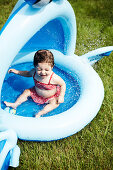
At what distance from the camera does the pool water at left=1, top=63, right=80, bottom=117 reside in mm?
2262

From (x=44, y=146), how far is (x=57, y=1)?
118 cm

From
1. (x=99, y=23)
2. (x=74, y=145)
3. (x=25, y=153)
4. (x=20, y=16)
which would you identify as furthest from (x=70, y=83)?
(x=99, y=23)

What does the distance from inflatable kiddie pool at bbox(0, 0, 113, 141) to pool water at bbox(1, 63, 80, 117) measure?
0.04m

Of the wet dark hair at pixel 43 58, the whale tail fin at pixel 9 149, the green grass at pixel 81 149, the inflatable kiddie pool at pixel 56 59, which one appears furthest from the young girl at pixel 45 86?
the whale tail fin at pixel 9 149

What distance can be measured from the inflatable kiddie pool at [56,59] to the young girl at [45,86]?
0.16 meters

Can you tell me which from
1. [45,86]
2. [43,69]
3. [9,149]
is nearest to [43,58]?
[43,69]

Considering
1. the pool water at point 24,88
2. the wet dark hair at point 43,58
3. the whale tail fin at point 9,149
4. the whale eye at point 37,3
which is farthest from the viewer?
the pool water at point 24,88

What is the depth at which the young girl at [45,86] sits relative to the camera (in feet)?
6.54

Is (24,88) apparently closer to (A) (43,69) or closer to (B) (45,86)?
(B) (45,86)

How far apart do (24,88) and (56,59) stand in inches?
20.1

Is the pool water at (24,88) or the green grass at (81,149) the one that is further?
the pool water at (24,88)

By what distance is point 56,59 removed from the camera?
2668 mm

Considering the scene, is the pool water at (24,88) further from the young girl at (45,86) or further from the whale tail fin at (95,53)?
the whale tail fin at (95,53)

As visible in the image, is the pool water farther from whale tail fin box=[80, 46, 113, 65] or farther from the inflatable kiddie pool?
whale tail fin box=[80, 46, 113, 65]
